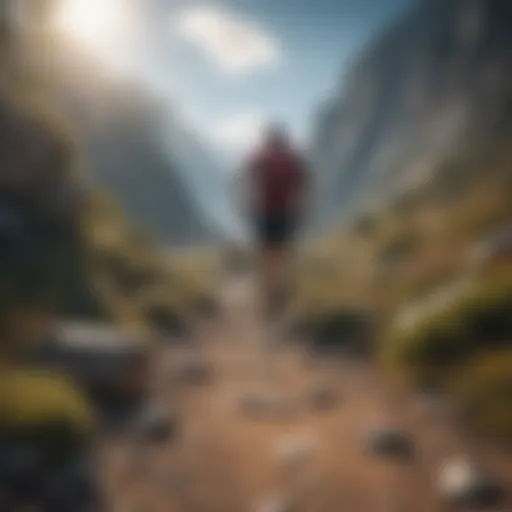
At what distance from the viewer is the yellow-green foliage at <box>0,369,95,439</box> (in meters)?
4.58

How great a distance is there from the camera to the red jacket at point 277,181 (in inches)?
370

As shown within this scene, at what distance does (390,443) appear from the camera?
5270 millimetres

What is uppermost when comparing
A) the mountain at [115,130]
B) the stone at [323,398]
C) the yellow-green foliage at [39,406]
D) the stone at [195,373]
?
the mountain at [115,130]

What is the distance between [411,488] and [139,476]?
211 cm

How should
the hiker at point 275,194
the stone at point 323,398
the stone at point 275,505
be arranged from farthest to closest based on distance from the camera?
the hiker at point 275,194, the stone at point 323,398, the stone at point 275,505

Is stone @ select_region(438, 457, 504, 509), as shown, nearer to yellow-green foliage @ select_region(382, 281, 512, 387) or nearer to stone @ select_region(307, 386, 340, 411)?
yellow-green foliage @ select_region(382, 281, 512, 387)

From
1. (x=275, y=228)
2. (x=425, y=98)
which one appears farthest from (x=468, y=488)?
(x=425, y=98)

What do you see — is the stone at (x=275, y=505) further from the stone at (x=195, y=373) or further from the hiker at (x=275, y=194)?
the hiker at (x=275, y=194)

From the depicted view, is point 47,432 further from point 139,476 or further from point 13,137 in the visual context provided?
point 13,137

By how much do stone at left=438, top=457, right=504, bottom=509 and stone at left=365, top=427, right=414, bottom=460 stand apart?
1.65ft

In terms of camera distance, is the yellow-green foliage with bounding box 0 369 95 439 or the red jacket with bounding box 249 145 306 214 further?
the red jacket with bounding box 249 145 306 214

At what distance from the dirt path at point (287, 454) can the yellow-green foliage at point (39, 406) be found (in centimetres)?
51

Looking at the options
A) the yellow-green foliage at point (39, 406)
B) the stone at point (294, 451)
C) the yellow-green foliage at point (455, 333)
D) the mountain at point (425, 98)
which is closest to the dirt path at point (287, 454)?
the stone at point (294, 451)

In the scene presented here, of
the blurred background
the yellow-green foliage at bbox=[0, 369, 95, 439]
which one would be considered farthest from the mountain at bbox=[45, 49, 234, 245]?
the yellow-green foliage at bbox=[0, 369, 95, 439]
